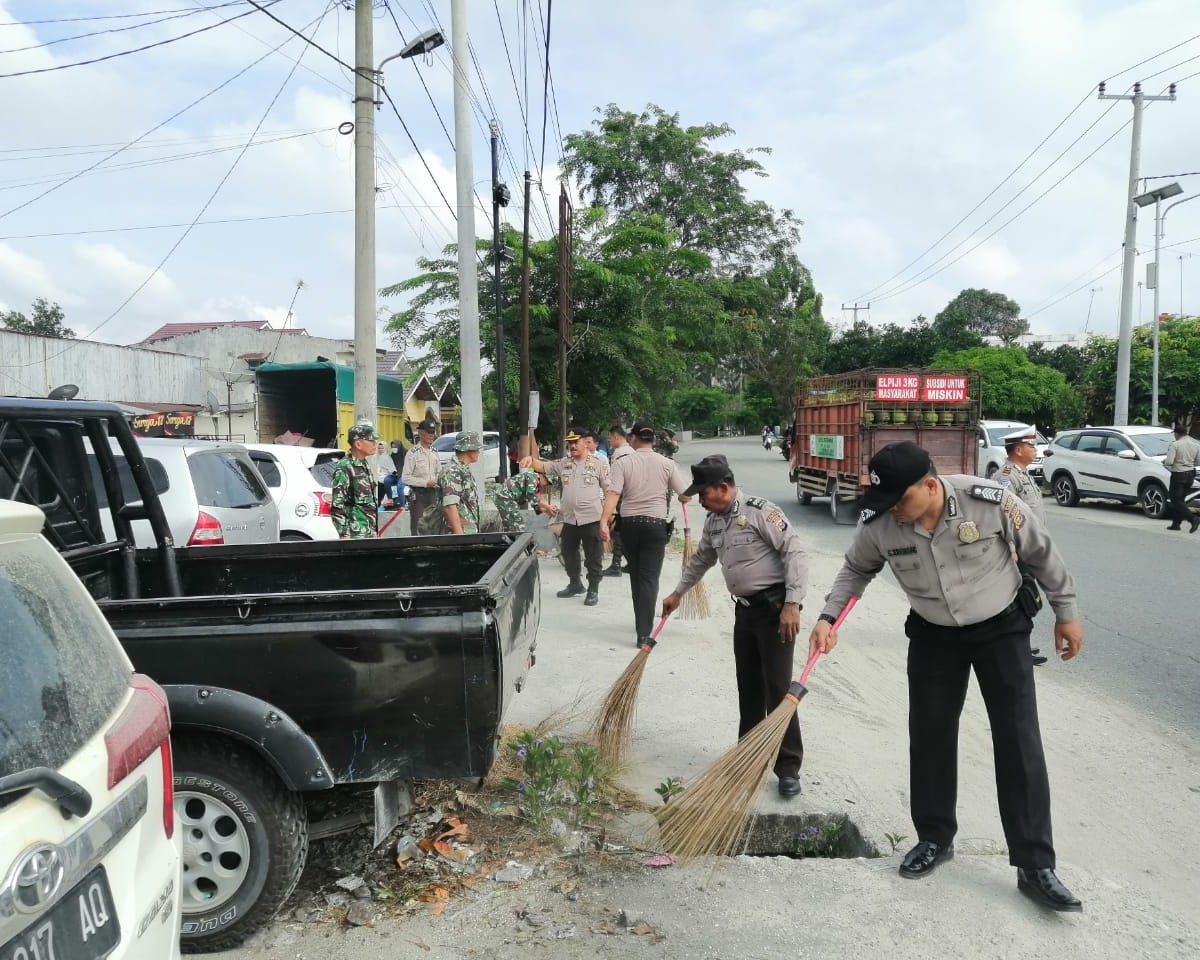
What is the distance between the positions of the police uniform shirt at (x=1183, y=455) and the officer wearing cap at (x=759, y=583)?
12270mm

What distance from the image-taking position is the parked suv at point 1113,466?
1567cm

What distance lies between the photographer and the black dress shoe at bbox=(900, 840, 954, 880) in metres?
3.42

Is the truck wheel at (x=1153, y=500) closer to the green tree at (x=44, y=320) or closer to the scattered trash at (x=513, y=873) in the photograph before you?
the scattered trash at (x=513, y=873)

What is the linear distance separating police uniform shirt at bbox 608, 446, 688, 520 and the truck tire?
4.51 m

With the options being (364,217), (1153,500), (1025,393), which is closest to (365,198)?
(364,217)

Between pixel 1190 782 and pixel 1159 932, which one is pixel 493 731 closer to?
pixel 1159 932

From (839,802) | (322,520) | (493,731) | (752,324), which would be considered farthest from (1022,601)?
(752,324)

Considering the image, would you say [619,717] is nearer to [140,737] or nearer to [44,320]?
[140,737]

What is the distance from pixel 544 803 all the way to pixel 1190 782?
3.21 metres

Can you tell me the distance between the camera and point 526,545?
14.2ft

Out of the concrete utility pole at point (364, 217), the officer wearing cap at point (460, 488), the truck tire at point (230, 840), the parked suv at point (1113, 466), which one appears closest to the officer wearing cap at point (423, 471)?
Result: the officer wearing cap at point (460, 488)

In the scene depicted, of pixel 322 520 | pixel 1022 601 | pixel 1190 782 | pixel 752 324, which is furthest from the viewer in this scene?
pixel 752 324

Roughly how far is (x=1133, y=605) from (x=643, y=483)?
4.77 m

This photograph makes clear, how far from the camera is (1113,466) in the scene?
54.7 ft
